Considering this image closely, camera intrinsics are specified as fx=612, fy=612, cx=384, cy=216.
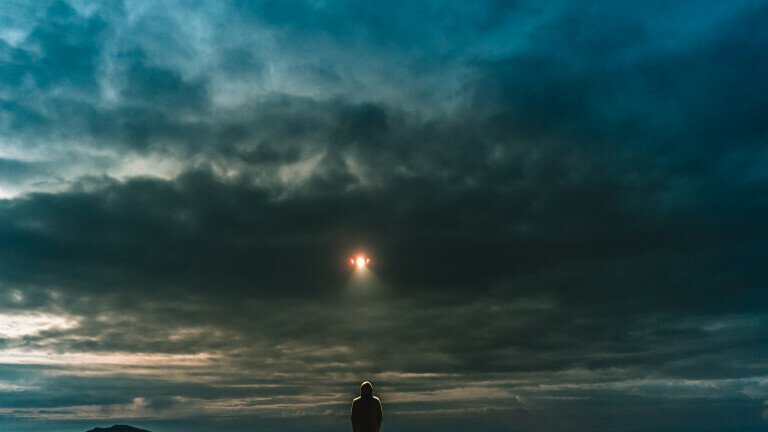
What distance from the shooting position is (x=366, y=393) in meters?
24.0

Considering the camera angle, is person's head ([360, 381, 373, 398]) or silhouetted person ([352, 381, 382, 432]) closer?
person's head ([360, 381, 373, 398])

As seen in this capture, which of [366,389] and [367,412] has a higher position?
[366,389]

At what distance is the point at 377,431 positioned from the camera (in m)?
24.7

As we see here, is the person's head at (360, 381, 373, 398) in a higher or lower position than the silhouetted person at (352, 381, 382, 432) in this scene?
higher

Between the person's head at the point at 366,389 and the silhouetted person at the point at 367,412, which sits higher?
the person's head at the point at 366,389

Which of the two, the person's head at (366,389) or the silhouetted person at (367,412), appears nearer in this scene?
the person's head at (366,389)

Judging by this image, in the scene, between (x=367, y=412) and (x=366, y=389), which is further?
(x=367, y=412)

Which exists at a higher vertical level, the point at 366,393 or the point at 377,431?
the point at 366,393

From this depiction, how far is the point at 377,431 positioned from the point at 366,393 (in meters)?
1.93
